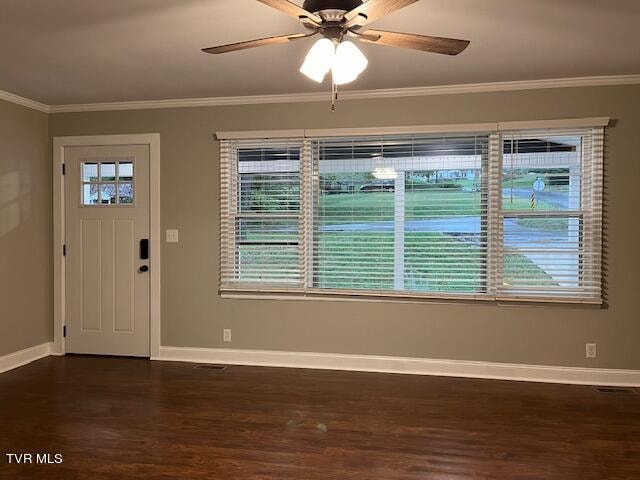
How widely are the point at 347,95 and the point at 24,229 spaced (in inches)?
122

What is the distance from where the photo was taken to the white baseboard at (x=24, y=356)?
4219 millimetres

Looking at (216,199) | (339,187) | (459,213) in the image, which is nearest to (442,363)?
(459,213)

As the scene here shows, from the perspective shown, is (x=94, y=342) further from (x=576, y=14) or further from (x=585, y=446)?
(x=576, y=14)

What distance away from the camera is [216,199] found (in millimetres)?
4418

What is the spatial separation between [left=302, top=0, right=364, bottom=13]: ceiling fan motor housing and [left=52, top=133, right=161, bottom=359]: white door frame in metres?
2.79

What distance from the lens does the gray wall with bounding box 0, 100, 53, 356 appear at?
13.9 feet

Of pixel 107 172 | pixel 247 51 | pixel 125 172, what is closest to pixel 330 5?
pixel 247 51

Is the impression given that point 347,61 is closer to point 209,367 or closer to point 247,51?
point 247,51

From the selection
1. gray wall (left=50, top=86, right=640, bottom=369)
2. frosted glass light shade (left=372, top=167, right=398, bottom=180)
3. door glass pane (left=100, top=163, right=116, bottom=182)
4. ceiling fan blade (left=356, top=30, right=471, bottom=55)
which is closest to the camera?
ceiling fan blade (left=356, top=30, right=471, bottom=55)

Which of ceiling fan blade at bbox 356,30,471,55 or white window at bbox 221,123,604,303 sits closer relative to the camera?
ceiling fan blade at bbox 356,30,471,55

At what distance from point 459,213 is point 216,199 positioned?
209cm

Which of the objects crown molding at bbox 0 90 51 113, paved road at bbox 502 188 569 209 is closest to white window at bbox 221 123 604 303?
paved road at bbox 502 188 569 209

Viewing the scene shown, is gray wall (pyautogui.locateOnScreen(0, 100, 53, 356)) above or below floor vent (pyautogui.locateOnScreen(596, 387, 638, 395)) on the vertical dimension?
above

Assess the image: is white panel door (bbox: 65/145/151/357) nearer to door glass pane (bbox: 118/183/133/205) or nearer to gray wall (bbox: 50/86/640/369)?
door glass pane (bbox: 118/183/133/205)
